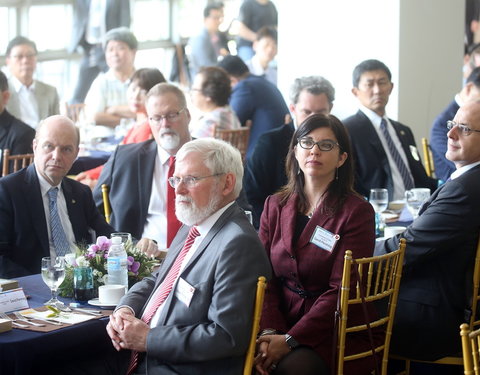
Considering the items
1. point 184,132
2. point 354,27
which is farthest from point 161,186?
point 354,27

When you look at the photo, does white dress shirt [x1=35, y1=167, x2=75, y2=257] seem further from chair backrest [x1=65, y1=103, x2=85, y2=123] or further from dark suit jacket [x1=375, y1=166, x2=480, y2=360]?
chair backrest [x1=65, y1=103, x2=85, y2=123]

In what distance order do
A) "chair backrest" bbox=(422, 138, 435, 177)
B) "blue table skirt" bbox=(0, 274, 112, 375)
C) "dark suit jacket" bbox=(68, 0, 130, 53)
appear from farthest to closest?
"dark suit jacket" bbox=(68, 0, 130, 53) < "chair backrest" bbox=(422, 138, 435, 177) < "blue table skirt" bbox=(0, 274, 112, 375)

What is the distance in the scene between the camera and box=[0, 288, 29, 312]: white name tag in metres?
2.90

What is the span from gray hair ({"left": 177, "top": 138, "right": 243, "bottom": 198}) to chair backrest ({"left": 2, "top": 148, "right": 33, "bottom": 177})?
270cm

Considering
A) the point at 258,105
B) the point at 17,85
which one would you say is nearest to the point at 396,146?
the point at 258,105

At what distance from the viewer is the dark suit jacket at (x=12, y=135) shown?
599 cm

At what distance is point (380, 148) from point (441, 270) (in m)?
2.05

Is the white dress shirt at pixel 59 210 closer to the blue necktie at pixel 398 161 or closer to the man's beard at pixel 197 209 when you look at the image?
the man's beard at pixel 197 209

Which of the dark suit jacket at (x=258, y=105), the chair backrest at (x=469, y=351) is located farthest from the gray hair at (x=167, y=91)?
the dark suit jacket at (x=258, y=105)

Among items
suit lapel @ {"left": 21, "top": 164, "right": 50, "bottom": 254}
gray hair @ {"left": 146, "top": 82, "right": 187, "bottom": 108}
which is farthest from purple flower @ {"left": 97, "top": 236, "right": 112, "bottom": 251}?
gray hair @ {"left": 146, "top": 82, "right": 187, "bottom": 108}

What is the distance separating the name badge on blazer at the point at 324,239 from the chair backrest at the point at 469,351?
1.07 m

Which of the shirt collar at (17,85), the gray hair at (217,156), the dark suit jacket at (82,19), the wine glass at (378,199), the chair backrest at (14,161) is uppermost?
the dark suit jacket at (82,19)

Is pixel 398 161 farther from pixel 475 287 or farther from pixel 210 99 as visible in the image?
pixel 475 287

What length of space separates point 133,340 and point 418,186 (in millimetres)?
3108
